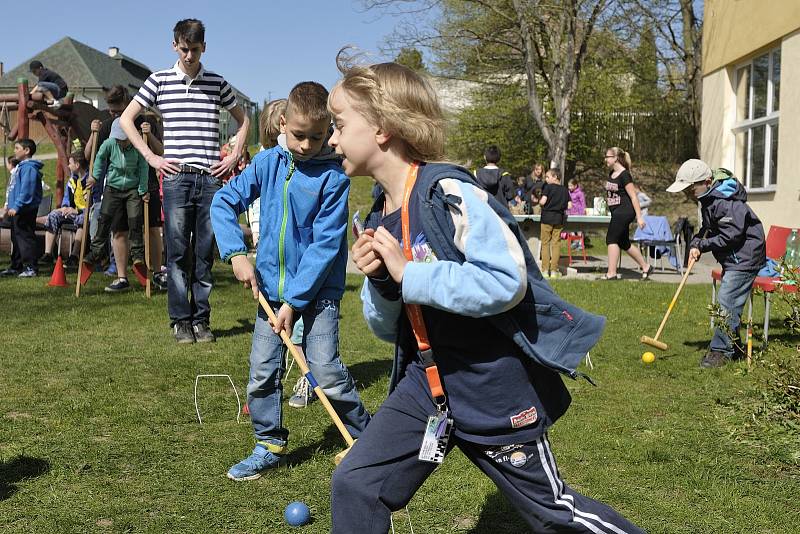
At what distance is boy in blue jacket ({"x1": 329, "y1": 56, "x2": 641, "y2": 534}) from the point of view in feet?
8.25

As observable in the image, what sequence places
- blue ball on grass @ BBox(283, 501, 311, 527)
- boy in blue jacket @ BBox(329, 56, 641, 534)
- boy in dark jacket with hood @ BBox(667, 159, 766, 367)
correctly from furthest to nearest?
boy in dark jacket with hood @ BBox(667, 159, 766, 367)
blue ball on grass @ BBox(283, 501, 311, 527)
boy in blue jacket @ BBox(329, 56, 641, 534)

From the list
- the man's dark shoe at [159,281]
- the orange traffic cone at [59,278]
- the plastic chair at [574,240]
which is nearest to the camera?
the man's dark shoe at [159,281]

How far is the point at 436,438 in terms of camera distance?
106 inches

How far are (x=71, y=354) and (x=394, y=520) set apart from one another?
4342mm

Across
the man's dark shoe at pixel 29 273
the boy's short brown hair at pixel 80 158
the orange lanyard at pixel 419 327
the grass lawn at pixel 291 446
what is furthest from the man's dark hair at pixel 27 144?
the orange lanyard at pixel 419 327

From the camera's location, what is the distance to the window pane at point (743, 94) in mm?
16531

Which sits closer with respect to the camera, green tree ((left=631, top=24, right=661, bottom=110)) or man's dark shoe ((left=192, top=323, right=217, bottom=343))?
man's dark shoe ((left=192, top=323, right=217, bottom=343))

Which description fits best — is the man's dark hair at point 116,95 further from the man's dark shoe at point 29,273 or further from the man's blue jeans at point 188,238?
the man's blue jeans at point 188,238

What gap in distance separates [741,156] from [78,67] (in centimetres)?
5539

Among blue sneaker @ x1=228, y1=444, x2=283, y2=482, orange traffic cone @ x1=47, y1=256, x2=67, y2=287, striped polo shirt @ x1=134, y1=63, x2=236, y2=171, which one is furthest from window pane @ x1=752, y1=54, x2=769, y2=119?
blue sneaker @ x1=228, y1=444, x2=283, y2=482

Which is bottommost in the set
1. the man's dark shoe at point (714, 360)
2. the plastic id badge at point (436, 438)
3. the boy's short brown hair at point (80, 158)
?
the man's dark shoe at point (714, 360)

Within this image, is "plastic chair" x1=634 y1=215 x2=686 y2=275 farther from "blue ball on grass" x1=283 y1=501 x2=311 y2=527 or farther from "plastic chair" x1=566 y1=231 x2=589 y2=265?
"blue ball on grass" x1=283 y1=501 x2=311 y2=527

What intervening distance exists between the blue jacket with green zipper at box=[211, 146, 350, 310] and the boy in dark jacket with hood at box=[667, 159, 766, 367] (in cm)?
380

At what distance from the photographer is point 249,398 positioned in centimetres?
452
